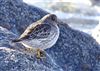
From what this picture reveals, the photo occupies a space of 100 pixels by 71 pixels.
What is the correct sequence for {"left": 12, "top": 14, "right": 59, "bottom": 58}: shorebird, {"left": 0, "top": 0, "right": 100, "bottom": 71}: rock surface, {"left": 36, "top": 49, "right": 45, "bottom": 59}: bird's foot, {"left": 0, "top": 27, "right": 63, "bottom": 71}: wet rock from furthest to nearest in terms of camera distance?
1. {"left": 0, "top": 0, "right": 100, "bottom": 71}: rock surface
2. {"left": 36, "top": 49, "right": 45, "bottom": 59}: bird's foot
3. {"left": 12, "top": 14, "right": 59, "bottom": 58}: shorebird
4. {"left": 0, "top": 27, "right": 63, "bottom": 71}: wet rock

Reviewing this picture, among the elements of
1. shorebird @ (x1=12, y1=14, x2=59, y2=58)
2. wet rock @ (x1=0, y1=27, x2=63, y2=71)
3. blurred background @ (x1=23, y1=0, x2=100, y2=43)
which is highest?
blurred background @ (x1=23, y1=0, x2=100, y2=43)

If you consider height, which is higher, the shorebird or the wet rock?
the shorebird

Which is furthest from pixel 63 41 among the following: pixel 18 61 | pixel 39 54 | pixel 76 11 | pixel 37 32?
pixel 76 11

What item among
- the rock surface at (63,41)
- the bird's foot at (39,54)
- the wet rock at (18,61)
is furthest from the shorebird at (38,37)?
the rock surface at (63,41)

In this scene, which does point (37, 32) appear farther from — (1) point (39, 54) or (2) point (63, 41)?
(2) point (63, 41)

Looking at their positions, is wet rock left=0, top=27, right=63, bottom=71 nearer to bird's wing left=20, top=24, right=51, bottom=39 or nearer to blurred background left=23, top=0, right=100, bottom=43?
bird's wing left=20, top=24, right=51, bottom=39

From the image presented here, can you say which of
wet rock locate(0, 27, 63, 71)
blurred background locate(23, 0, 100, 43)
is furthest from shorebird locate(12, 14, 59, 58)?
blurred background locate(23, 0, 100, 43)

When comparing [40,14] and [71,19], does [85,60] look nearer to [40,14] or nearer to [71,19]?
[40,14]

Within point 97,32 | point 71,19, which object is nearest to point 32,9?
point 97,32
